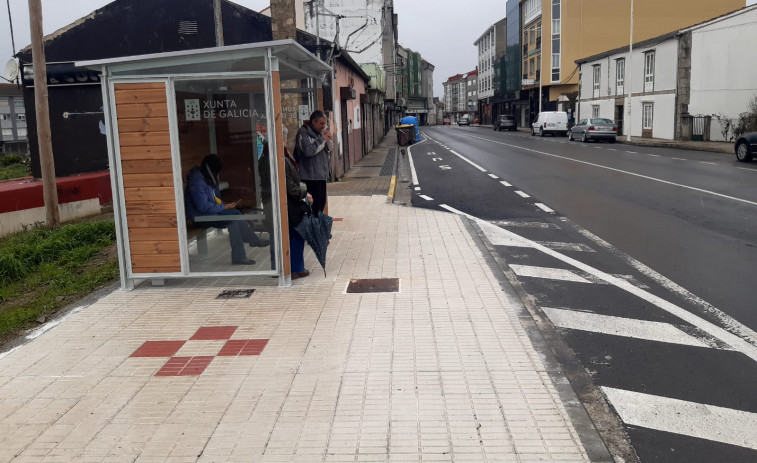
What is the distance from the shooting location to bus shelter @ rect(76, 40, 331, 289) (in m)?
6.87

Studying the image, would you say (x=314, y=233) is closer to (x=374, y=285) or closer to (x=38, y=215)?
(x=374, y=285)

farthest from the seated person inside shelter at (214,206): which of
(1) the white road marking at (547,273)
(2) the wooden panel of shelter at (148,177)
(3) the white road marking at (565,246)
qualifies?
(3) the white road marking at (565,246)

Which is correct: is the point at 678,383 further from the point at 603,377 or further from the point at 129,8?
the point at 129,8

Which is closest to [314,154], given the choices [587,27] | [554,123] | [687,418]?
[687,418]

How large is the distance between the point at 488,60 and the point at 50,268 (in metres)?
101

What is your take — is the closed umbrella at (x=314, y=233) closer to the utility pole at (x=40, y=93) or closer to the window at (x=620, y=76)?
the utility pole at (x=40, y=93)

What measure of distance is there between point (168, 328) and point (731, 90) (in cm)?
3305

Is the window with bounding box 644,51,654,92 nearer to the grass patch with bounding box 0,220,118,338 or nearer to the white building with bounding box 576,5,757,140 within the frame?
the white building with bounding box 576,5,757,140

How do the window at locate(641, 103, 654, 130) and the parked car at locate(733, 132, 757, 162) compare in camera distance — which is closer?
the parked car at locate(733, 132, 757, 162)

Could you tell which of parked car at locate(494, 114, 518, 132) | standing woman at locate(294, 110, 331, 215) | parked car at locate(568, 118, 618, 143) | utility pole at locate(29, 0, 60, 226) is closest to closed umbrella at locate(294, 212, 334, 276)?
standing woman at locate(294, 110, 331, 215)

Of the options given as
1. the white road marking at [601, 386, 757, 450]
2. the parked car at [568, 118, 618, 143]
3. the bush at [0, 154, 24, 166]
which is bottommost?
the white road marking at [601, 386, 757, 450]

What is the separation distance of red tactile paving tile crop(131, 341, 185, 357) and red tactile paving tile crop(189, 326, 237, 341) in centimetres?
18

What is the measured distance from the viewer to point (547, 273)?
7.78 meters

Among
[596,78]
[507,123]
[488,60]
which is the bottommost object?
[507,123]
